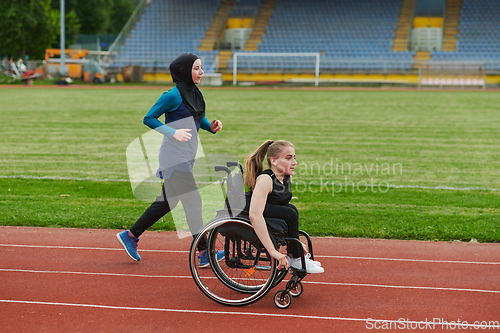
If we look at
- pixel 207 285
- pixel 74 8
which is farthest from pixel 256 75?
pixel 74 8

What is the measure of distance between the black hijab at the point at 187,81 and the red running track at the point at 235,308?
1.52 metres

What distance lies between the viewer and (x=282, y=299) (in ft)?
13.3

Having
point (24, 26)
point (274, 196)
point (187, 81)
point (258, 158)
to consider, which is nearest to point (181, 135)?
point (187, 81)

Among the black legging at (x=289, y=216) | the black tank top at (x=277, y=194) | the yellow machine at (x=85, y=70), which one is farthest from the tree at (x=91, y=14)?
the black legging at (x=289, y=216)

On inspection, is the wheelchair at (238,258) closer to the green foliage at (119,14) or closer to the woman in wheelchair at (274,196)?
the woman in wheelchair at (274,196)

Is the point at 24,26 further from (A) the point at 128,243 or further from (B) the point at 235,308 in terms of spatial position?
(B) the point at 235,308

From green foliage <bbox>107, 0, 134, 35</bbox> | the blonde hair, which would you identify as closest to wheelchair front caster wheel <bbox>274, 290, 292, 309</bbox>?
the blonde hair

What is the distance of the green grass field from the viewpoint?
261 inches

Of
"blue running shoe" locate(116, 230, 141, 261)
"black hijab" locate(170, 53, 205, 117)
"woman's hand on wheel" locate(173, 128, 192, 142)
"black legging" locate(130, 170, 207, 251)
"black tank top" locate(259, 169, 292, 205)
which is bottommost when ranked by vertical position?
"blue running shoe" locate(116, 230, 141, 261)

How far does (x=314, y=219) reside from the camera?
6.64 metres

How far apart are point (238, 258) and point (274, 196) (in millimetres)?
→ 635

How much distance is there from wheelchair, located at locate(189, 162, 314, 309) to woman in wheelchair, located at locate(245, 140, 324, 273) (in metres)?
0.06

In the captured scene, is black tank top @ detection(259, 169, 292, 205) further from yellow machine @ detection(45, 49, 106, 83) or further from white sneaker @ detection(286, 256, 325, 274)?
yellow machine @ detection(45, 49, 106, 83)

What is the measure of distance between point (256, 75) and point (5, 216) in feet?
107
